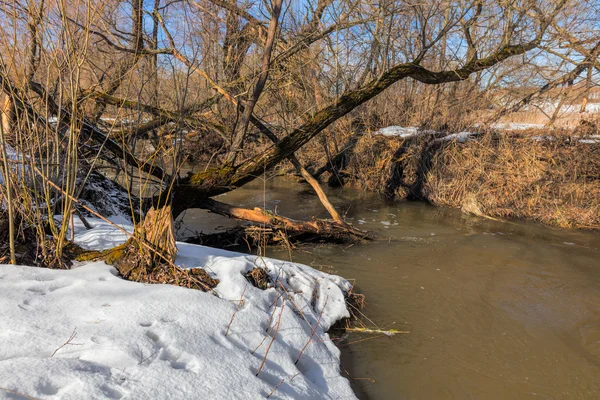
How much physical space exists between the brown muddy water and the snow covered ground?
61cm

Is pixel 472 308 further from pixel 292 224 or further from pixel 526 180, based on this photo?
pixel 526 180

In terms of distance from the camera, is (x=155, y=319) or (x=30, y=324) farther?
(x=155, y=319)

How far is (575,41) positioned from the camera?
28.4ft

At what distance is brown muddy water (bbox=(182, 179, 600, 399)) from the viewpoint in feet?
9.77

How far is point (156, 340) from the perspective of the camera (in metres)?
2.20

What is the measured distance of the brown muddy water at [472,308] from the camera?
2979 millimetres

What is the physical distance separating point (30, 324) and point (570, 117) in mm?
13873

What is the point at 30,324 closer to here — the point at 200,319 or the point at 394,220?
the point at 200,319

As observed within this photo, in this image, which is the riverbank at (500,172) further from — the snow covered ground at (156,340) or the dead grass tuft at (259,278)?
the snow covered ground at (156,340)

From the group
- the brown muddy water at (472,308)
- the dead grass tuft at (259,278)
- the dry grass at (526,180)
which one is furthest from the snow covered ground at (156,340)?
the dry grass at (526,180)

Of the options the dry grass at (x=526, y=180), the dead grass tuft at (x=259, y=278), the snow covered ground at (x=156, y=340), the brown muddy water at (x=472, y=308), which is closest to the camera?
the snow covered ground at (x=156, y=340)

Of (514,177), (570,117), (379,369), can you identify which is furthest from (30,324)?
(570,117)

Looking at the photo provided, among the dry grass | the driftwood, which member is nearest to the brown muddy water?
the driftwood

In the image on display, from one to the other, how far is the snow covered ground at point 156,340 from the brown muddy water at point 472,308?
605 mm
